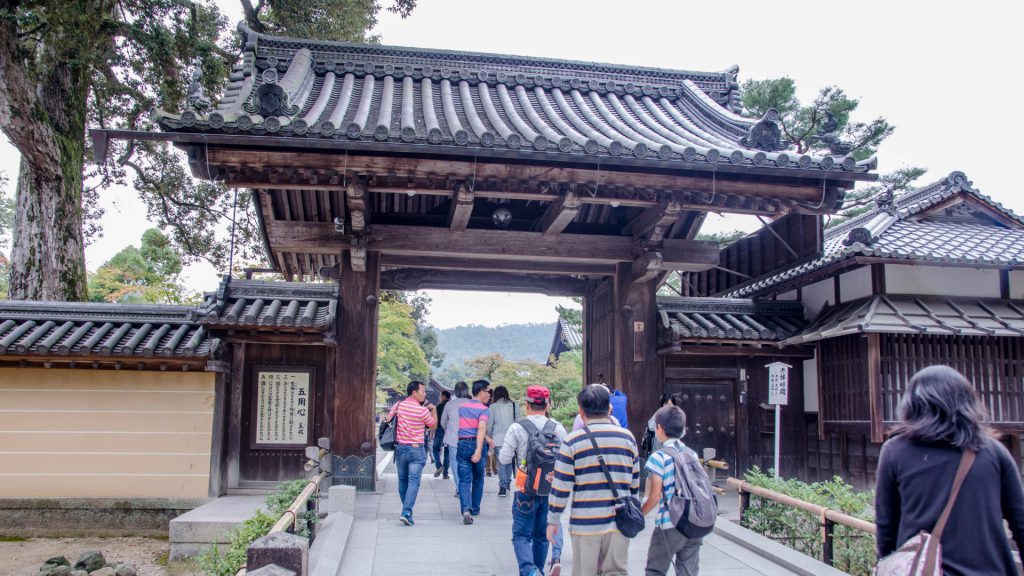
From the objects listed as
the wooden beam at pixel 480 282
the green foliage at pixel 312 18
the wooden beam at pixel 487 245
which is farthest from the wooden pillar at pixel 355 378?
the green foliage at pixel 312 18

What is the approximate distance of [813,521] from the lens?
782 cm

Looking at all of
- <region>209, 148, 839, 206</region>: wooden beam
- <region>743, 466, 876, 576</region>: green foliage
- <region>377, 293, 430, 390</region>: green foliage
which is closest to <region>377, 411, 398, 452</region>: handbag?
<region>209, 148, 839, 206</region>: wooden beam

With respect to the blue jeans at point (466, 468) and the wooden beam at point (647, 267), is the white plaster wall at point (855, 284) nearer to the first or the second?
the wooden beam at point (647, 267)

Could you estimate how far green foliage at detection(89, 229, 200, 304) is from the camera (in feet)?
74.3

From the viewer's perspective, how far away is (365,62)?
38.1 feet

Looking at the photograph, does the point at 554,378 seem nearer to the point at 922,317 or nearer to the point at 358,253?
the point at 922,317

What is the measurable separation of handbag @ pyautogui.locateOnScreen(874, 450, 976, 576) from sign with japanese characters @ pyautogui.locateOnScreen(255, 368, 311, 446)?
9262mm

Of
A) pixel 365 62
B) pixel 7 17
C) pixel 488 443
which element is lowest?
pixel 488 443

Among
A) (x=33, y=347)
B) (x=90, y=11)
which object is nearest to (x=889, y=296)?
(x=33, y=347)

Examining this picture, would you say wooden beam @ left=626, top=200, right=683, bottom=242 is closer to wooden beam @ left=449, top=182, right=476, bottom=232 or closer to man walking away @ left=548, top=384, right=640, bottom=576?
wooden beam @ left=449, top=182, right=476, bottom=232

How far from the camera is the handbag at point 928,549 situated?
296 cm

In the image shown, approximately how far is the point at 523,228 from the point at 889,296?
5698 mm

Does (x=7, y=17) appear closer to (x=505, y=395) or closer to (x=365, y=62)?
(x=365, y=62)

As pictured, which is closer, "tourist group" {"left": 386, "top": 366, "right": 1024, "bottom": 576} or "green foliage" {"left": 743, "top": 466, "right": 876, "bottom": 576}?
"tourist group" {"left": 386, "top": 366, "right": 1024, "bottom": 576}
